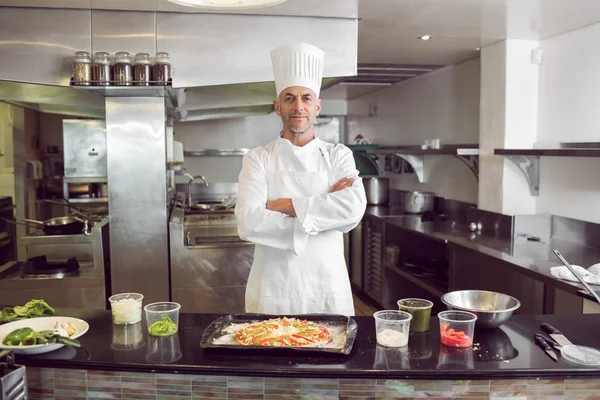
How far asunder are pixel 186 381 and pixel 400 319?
0.72 metres

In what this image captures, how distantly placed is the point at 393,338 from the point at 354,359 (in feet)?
0.59

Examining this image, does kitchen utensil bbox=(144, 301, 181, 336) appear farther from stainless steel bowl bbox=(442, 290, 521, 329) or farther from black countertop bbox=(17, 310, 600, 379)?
stainless steel bowl bbox=(442, 290, 521, 329)

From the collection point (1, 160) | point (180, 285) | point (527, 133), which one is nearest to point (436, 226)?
point (527, 133)

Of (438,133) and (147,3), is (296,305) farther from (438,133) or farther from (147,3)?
(438,133)

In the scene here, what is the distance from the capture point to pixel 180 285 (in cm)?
418

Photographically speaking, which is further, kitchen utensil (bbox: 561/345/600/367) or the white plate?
the white plate

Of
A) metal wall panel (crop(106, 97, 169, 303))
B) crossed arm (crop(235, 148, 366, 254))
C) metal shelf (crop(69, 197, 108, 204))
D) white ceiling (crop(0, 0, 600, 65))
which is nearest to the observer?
crossed arm (crop(235, 148, 366, 254))

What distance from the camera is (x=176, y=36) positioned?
146 inches

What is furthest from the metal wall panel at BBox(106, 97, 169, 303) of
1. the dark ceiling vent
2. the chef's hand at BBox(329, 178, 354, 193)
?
the dark ceiling vent

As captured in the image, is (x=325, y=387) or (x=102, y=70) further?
(x=102, y=70)

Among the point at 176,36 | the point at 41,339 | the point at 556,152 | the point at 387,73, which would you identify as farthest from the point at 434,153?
the point at 41,339

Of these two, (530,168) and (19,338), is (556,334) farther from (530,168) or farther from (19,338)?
(530,168)

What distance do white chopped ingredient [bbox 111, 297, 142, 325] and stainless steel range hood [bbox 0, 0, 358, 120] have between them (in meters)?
1.94

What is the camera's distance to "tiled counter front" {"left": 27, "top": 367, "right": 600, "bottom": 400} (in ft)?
5.39
